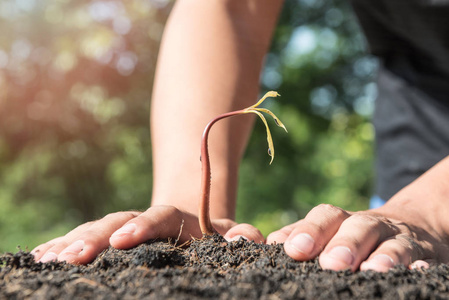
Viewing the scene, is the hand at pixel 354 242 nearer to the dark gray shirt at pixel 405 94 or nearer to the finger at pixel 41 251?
the finger at pixel 41 251

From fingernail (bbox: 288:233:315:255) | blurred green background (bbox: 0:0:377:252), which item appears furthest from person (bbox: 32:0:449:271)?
blurred green background (bbox: 0:0:377:252)

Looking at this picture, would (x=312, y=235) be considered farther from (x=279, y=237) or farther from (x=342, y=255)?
(x=279, y=237)

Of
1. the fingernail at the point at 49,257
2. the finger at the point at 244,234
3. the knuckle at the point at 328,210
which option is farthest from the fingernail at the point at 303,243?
the fingernail at the point at 49,257

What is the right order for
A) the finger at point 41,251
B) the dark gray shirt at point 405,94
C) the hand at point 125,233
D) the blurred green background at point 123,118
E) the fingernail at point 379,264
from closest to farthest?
the fingernail at point 379,264, the hand at point 125,233, the finger at point 41,251, the dark gray shirt at point 405,94, the blurred green background at point 123,118

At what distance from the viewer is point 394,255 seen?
1113 millimetres

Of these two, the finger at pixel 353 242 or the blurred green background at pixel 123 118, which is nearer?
the finger at pixel 353 242

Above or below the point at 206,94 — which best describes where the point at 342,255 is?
below

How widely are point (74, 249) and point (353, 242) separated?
2.62 ft

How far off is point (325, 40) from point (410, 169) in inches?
282

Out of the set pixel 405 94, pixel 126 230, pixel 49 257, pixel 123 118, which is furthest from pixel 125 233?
pixel 123 118

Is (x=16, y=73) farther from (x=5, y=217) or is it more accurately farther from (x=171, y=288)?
(x=171, y=288)

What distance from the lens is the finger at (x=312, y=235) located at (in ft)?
3.72

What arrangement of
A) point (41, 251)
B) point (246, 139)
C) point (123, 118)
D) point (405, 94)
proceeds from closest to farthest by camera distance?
point (41, 251)
point (246, 139)
point (405, 94)
point (123, 118)

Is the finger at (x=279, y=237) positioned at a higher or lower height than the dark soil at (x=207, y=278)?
lower
